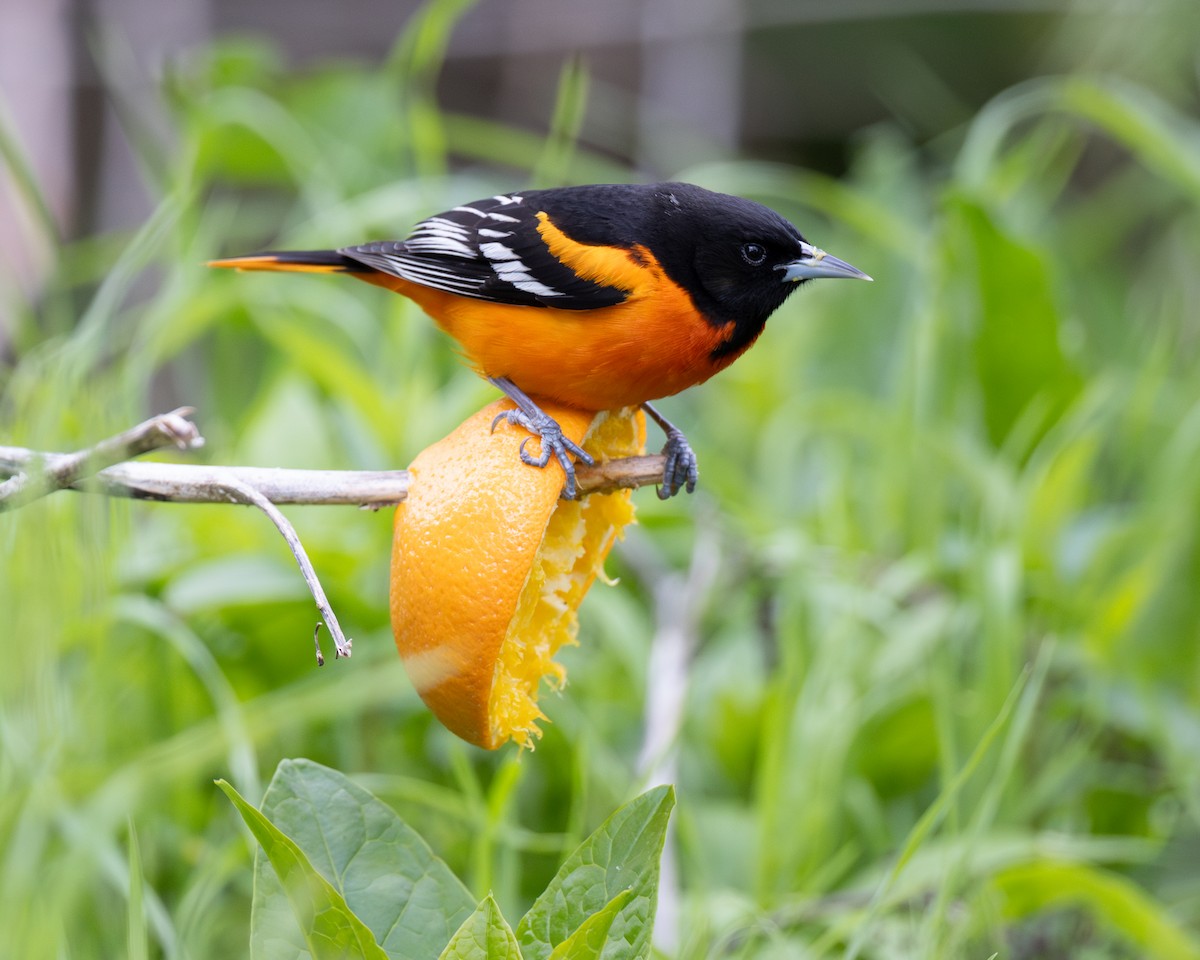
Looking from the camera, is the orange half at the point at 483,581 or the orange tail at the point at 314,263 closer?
the orange half at the point at 483,581

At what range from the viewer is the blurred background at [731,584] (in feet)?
5.22

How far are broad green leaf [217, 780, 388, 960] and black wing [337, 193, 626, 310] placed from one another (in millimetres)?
696

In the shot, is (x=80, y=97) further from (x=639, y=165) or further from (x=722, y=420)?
(x=722, y=420)

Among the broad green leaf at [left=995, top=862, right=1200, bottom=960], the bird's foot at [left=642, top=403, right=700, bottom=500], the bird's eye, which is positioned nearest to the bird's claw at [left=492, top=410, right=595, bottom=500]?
the bird's foot at [left=642, top=403, right=700, bottom=500]

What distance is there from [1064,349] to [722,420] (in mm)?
1060

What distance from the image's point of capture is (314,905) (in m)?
0.97

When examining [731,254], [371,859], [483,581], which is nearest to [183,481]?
[483,581]

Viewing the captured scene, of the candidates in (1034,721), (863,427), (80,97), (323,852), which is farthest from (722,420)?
(80,97)

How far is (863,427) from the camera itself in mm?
2578

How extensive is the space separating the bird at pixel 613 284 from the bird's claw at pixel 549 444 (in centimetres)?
5

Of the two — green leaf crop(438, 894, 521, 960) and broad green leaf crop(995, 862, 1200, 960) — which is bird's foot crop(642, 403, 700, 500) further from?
broad green leaf crop(995, 862, 1200, 960)

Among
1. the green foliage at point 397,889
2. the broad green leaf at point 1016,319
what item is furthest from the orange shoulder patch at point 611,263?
the broad green leaf at point 1016,319

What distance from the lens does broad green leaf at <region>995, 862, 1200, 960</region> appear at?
1.61 meters

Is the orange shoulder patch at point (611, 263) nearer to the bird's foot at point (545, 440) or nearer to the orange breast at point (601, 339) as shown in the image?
the orange breast at point (601, 339)
